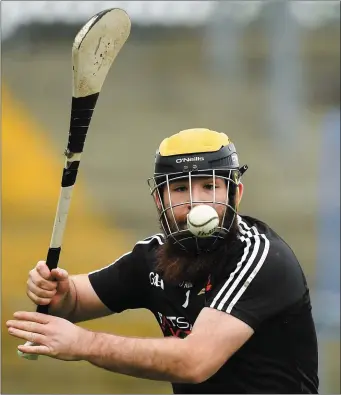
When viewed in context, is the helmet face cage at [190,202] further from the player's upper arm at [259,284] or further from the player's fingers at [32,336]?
the player's fingers at [32,336]

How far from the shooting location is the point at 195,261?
2229mm

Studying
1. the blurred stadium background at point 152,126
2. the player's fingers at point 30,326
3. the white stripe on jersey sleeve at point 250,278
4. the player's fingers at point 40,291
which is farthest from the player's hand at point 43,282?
the blurred stadium background at point 152,126

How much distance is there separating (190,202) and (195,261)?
0.61 feet

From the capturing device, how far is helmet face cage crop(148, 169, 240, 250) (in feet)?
7.19

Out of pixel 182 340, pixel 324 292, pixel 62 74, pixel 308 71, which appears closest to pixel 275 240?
pixel 182 340

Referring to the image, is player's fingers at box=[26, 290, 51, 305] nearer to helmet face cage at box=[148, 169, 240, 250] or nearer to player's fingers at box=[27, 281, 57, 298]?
player's fingers at box=[27, 281, 57, 298]

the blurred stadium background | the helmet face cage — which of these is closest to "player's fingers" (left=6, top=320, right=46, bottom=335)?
the helmet face cage

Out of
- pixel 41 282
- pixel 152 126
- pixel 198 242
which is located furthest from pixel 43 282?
pixel 152 126

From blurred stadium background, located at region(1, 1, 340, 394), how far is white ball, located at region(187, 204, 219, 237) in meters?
2.59

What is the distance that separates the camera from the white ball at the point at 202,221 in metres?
2.08

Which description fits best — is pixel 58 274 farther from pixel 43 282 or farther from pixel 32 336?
pixel 32 336

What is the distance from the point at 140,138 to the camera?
16.0 feet

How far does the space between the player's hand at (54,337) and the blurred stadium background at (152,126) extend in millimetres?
2658

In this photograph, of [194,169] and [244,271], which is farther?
[194,169]
